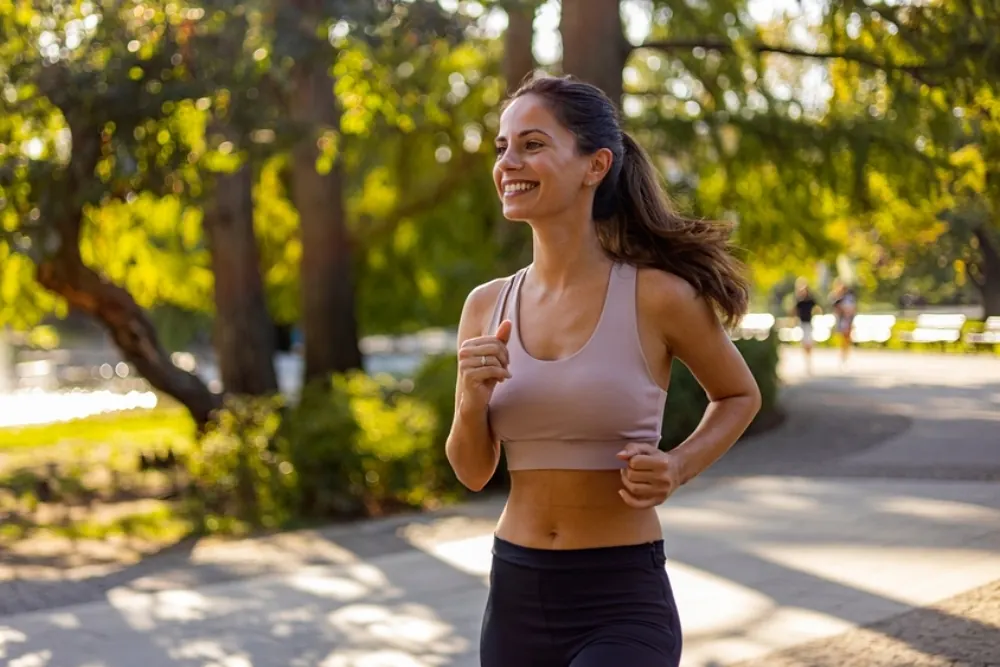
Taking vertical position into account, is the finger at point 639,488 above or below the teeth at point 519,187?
below

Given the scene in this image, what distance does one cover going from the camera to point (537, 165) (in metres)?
2.79

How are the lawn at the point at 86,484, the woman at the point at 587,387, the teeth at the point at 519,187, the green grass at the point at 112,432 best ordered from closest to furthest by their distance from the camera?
the woman at the point at 587,387 → the teeth at the point at 519,187 → the lawn at the point at 86,484 → the green grass at the point at 112,432

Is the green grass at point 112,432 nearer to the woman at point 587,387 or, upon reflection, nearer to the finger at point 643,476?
the woman at point 587,387

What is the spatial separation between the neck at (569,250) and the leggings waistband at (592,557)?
22.6 inches

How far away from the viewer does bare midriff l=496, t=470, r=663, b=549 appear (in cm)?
274

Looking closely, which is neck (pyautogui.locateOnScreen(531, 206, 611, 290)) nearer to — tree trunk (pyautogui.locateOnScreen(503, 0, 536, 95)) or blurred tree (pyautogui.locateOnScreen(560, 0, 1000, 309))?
blurred tree (pyautogui.locateOnScreen(560, 0, 1000, 309))

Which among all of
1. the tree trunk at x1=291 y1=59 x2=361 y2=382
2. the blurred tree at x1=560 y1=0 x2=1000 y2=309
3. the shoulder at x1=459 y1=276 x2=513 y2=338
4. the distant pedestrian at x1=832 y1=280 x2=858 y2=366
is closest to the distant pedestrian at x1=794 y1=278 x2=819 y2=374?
the distant pedestrian at x1=832 y1=280 x2=858 y2=366

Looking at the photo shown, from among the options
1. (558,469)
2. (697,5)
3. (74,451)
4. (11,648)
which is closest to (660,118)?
(697,5)

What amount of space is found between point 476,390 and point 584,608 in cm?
49

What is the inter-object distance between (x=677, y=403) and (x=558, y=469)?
11566 mm

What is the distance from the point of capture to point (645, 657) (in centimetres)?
262

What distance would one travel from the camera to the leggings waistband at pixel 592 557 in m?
2.72

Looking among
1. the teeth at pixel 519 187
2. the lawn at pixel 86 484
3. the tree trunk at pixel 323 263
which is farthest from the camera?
the tree trunk at pixel 323 263

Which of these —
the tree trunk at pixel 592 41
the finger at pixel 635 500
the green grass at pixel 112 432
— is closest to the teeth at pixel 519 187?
the finger at pixel 635 500
